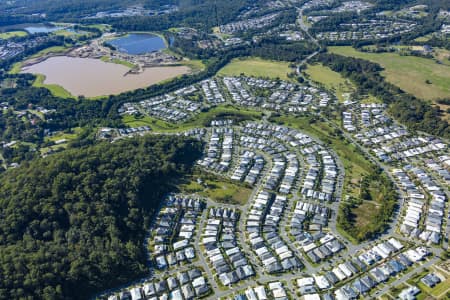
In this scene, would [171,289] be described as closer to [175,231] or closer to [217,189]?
[175,231]

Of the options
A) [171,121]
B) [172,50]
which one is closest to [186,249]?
[171,121]

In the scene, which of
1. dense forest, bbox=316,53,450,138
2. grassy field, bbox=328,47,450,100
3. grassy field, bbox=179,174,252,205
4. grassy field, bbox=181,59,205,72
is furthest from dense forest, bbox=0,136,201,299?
grassy field, bbox=328,47,450,100

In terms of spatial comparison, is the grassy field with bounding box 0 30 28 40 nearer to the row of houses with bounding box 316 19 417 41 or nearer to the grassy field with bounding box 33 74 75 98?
the grassy field with bounding box 33 74 75 98

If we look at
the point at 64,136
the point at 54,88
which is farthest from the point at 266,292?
the point at 54,88

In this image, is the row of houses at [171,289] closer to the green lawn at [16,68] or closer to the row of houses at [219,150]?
the row of houses at [219,150]

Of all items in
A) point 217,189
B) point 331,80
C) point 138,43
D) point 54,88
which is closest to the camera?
point 217,189

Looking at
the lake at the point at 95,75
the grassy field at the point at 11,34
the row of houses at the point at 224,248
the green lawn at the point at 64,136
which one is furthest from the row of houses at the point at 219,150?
the grassy field at the point at 11,34
